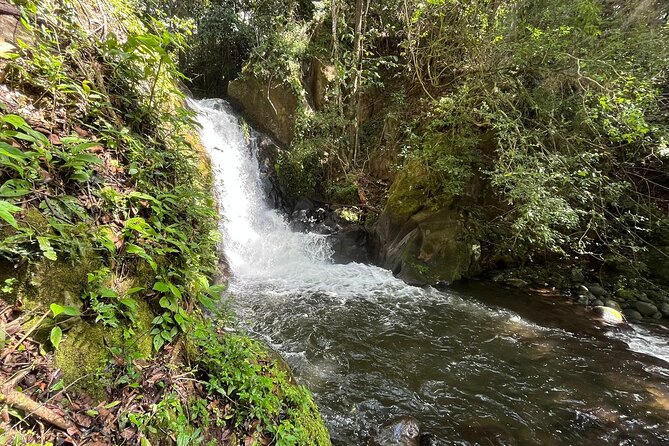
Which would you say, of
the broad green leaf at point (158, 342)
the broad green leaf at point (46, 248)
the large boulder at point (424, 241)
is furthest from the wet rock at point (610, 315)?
the broad green leaf at point (46, 248)

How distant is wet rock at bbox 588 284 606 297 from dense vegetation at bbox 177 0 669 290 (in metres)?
0.68

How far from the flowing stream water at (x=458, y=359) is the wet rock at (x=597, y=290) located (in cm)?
99

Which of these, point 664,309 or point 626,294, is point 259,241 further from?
point 664,309

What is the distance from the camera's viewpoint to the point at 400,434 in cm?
308

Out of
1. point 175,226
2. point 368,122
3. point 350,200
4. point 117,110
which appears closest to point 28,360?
point 175,226

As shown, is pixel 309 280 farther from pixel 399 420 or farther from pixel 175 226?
pixel 175 226

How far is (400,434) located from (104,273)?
116 inches

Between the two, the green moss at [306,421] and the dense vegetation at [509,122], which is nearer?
the green moss at [306,421]

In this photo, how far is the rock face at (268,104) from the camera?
424 inches

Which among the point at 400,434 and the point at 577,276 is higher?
the point at 577,276

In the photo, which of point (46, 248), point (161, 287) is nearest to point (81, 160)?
point (46, 248)

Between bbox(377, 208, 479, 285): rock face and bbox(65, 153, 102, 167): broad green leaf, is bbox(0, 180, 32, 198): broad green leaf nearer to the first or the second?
bbox(65, 153, 102, 167): broad green leaf

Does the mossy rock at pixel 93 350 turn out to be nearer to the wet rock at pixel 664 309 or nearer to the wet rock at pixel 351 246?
the wet rock at pixel 351 246

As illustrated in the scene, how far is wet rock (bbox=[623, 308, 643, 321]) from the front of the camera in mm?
5844
